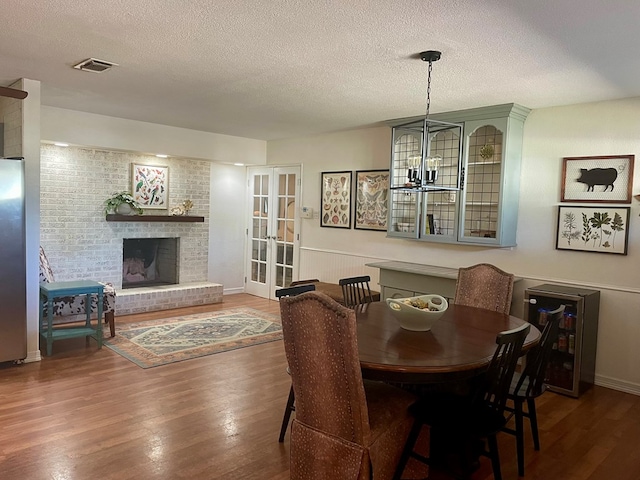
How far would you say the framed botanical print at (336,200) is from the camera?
5.92 m

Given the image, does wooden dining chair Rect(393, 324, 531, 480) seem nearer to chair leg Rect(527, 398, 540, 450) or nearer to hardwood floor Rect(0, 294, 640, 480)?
hardwood floor Rect(0, 294, 640, 480)

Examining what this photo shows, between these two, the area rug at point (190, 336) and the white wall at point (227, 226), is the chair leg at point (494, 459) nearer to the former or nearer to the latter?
the area rug at point (190, 336)

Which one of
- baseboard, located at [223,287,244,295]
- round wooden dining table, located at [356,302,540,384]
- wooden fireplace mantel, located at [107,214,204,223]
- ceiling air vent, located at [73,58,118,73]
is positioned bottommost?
baseboard, located at [223,287,244,295]

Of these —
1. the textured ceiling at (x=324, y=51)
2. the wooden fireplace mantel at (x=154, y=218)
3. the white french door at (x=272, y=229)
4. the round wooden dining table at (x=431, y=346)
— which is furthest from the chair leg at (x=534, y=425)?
the wooden fireplace mantel at (x=154, y=218)

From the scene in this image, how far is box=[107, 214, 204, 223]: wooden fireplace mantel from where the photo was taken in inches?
229

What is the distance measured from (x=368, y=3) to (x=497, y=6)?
1.98ft

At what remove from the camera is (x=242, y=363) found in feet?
13.8

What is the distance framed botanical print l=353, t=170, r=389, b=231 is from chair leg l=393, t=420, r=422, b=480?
10.7ft

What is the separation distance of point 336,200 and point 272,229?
4.58 ft

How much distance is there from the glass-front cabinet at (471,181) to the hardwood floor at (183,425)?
157 cm

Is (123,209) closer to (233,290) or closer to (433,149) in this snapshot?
(233,290)

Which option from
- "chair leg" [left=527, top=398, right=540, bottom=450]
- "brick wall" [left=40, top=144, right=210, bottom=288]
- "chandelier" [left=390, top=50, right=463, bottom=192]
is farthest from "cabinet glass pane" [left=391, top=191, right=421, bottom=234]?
"brick wall" [left=40, top=144, right=210, bottom=288]

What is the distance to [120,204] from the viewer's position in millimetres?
5863

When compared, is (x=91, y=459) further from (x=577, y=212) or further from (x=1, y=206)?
(x=577, y=212)
